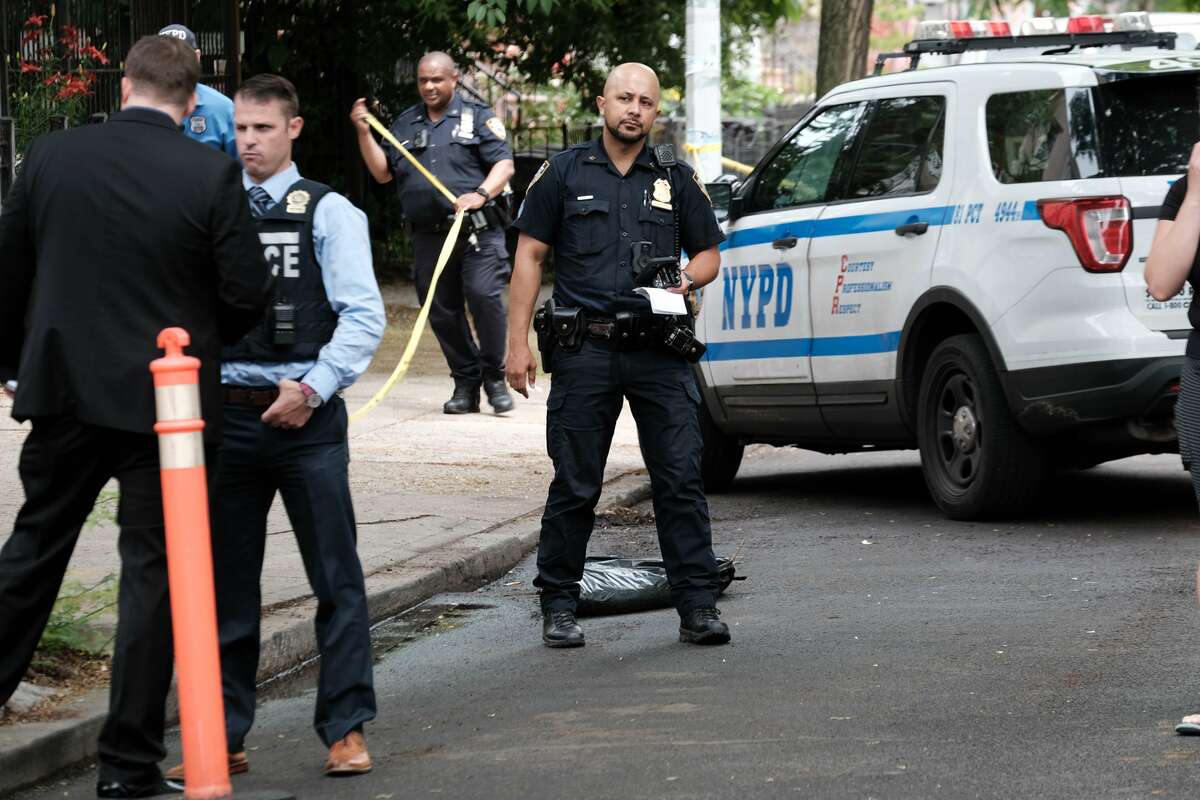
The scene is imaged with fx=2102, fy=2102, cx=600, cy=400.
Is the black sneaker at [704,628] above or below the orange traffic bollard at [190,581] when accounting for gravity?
below

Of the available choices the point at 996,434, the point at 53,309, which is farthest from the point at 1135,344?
the point at 53,309

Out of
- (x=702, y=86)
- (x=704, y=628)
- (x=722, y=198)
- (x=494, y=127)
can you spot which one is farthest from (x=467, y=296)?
(x=704, y=628)

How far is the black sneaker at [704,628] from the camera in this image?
6672mm

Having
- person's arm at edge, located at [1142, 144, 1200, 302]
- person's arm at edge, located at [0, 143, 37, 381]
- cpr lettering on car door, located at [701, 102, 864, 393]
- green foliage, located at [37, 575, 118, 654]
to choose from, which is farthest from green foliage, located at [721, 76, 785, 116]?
person's arm at edge, located at [0, 143, 37, 381]

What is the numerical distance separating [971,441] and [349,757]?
4326mm

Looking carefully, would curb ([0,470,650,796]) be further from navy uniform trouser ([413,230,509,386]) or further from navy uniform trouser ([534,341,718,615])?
navy uniform trouser ([413,230,509,386])

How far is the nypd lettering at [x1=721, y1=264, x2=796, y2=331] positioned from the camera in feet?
31.6

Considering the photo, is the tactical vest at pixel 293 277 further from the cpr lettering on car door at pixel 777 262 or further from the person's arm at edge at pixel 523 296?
the cpr lettering on car door at pixel 777 262

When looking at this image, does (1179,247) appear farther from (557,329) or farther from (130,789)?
(130,789)

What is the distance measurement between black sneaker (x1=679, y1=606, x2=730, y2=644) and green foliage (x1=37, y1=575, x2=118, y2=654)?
5.90 ft

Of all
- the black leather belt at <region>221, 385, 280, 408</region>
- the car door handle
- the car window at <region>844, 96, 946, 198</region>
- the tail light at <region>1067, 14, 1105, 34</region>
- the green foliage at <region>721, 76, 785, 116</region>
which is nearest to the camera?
the black leather belt at <region>221, 385, 280, 408</region>

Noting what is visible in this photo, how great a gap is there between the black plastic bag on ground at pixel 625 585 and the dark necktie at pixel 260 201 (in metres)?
2.47

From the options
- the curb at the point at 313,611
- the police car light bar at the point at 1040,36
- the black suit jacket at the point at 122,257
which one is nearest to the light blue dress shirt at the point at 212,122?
the curb at the point at 313,611

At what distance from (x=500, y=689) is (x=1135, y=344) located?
126 inches
